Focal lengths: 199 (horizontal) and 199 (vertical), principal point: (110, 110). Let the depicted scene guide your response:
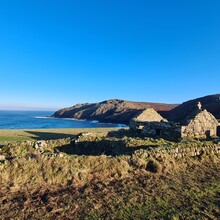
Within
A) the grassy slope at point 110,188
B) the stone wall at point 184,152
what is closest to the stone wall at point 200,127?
the stone wall at point 184,152

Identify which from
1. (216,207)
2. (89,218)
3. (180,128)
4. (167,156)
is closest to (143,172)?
(167,156)

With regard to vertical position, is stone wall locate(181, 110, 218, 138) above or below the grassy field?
above

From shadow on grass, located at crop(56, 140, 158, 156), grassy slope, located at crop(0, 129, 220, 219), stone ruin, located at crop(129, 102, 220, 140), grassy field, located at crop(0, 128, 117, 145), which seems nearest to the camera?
grassy slope, located at crop(0, 129, 220, 219)

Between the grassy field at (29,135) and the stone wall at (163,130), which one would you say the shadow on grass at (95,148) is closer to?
the stone wall at (163,130)

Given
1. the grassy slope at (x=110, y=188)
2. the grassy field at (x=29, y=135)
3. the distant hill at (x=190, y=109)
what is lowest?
the grassy field at (x=29, y=135)

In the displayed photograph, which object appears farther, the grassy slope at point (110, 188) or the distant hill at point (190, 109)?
the distant hill at point (190, 109)

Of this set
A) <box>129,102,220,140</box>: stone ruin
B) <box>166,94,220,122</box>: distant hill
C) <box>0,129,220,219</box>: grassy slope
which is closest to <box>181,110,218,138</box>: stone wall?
<box>129,102,220,140</box>: stone ruin

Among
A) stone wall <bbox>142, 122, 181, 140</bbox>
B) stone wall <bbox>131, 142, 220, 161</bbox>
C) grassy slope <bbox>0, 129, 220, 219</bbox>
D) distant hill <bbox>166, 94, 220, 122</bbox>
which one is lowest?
grassy slope <bbox>0, 129, 220, 219</bbox>

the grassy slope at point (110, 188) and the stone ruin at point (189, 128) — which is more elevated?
the stone ruin at point (189, 128)

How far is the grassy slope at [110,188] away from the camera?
611 centimetres

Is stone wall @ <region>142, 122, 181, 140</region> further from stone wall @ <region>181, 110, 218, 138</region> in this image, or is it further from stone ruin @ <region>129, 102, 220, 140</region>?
stone wall @ <region>181, 110, 218, 138</region>

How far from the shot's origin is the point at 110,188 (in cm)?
777

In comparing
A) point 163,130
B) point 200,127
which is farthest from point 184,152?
point 200,127

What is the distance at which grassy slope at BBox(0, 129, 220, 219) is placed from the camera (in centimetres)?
611
